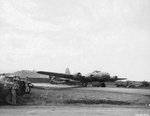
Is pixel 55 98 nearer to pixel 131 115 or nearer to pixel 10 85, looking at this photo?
pixel 10 85

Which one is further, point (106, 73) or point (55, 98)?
point (106, 73)

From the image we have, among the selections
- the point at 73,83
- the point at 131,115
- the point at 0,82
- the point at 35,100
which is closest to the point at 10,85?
the point at 0,82

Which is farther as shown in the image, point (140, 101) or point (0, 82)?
point (140, 101)

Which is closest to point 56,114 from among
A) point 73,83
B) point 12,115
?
point 12,115

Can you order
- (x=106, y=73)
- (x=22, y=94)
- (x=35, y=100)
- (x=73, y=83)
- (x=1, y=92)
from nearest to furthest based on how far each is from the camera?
1. (x=1, y=92)
2. (x=35, y=100)
3. (x=22, y=94)
4. (x=106, y=73)
5. (x=73, y=83)

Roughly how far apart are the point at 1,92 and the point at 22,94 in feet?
9.97

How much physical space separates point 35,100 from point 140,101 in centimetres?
855

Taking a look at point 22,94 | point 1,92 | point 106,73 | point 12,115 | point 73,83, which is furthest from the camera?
point 73,83

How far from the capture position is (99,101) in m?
17.4

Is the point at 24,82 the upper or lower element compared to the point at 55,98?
upper

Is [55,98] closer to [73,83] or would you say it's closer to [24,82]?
[24,82]

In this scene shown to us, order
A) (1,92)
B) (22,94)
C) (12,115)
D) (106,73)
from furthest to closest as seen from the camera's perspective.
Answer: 1. (106,73)
2. (22,94)
3. (1,92)
4. (12,115)

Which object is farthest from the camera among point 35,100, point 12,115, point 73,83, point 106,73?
point 73,83

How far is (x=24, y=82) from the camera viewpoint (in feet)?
62.0
